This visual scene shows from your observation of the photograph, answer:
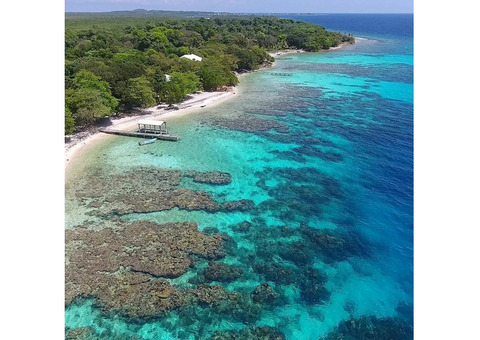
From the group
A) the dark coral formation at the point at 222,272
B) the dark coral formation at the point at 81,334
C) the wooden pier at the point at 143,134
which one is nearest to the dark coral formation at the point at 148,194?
the dark coral formation at the point at 222,272

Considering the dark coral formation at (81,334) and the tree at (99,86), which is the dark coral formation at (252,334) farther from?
the tree at (99,86)

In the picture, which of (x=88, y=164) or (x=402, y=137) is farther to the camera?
(x=402, y=137)

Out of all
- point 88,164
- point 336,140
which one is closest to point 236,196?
point 88,164

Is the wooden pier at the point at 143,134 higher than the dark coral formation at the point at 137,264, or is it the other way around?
the wooden pier at the point at 143,134

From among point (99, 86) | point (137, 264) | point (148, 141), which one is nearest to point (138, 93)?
point (99, 86)

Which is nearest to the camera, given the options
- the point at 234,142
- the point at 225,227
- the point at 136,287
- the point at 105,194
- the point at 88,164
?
the point at 136,287

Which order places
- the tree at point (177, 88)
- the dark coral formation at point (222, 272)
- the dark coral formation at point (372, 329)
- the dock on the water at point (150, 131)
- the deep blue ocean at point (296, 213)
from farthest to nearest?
the tree at point (177, 88)
the dock on the water at point (150, 131)
the dark coral formation at point (222, 272)
the deep blue ocean at point (296, 213)
the dark coral formation at point (372, 329)

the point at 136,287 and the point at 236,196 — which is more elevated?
the point at 236,196

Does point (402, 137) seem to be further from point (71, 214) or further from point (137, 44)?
point (137, 44)
